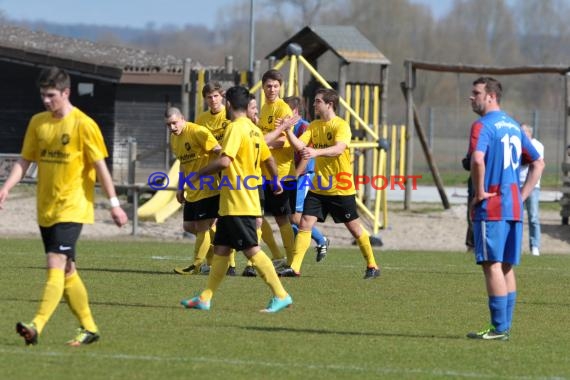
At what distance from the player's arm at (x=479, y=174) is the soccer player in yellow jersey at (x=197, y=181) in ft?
15.4

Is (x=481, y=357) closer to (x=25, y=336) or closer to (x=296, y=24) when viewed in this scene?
(x=25, y=336)

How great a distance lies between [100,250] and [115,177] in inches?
603

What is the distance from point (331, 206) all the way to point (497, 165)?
16.7 feet

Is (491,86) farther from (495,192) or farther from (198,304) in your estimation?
(198,304)

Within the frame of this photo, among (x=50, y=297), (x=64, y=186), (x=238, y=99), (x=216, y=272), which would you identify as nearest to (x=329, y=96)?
(x=238, y=99)

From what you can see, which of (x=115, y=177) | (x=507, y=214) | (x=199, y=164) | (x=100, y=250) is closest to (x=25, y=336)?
(x=507, y=214)

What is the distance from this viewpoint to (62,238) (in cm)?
930

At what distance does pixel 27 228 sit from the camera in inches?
952

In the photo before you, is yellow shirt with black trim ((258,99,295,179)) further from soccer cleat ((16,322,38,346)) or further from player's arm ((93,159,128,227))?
soccer cleat ((16,322,38,346))

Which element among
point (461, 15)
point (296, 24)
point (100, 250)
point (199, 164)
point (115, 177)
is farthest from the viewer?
point (461, 15)

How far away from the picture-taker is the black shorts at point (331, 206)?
14969 mm

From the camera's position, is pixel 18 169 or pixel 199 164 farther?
pixel 199 164


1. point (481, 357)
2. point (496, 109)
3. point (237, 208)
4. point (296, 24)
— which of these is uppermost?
point (296, 24)

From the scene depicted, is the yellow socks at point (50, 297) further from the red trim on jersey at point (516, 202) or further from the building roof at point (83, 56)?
the building roof at point (83, 56)
